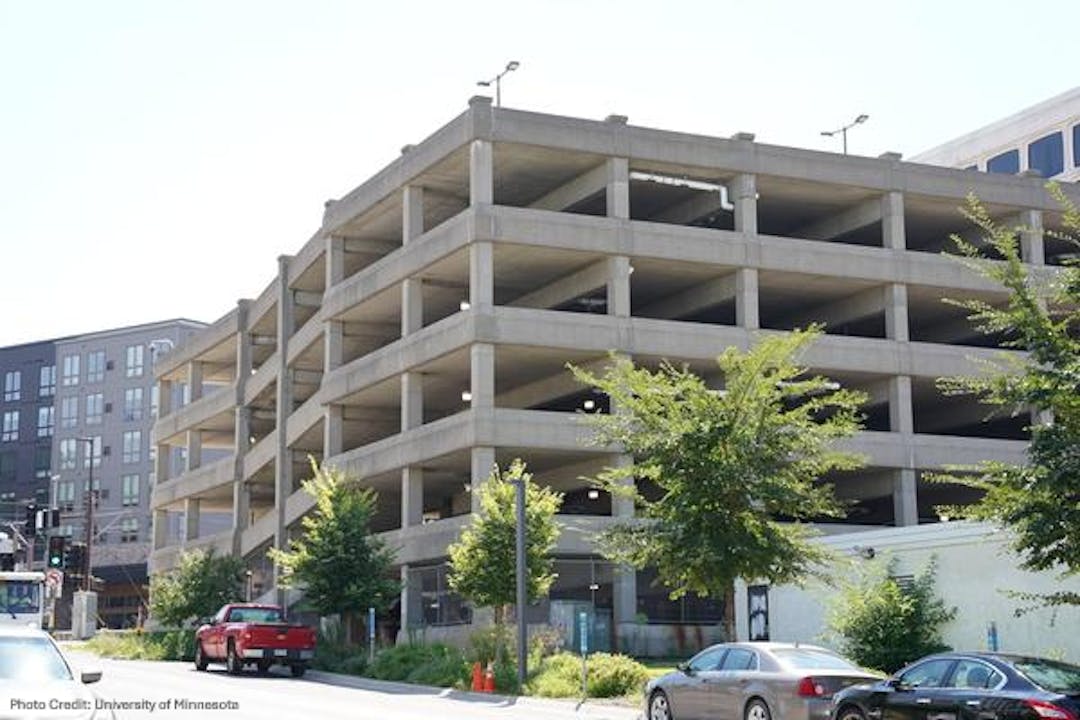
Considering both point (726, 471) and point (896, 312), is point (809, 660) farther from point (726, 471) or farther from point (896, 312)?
point (896, 312)

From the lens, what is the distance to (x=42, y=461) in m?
122

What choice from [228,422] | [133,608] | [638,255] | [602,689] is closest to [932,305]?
[638,255]

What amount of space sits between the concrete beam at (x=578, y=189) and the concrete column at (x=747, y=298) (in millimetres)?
5746

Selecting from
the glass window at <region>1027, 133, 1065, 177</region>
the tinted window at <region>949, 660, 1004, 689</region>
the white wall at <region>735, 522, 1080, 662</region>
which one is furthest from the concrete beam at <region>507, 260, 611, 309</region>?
the tinted window at <region>949, 660, 1004, 689</region>

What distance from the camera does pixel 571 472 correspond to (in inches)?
2119

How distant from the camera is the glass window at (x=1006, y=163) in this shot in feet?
251

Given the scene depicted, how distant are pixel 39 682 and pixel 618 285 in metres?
36.6

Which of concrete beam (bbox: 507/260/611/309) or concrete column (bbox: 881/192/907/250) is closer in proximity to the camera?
concrete beam (bbox: 507/260/611/309)

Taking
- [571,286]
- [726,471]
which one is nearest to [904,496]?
[571,286]

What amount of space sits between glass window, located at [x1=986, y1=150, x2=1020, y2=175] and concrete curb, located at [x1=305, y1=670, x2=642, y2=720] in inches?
1964

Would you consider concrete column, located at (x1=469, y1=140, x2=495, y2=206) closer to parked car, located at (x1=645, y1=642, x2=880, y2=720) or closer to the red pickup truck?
the red pickup truck

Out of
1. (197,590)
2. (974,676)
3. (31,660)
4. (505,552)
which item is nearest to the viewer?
(31,660)

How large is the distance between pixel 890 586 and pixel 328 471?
23552 millimetres

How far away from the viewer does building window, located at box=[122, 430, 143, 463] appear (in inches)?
4572
